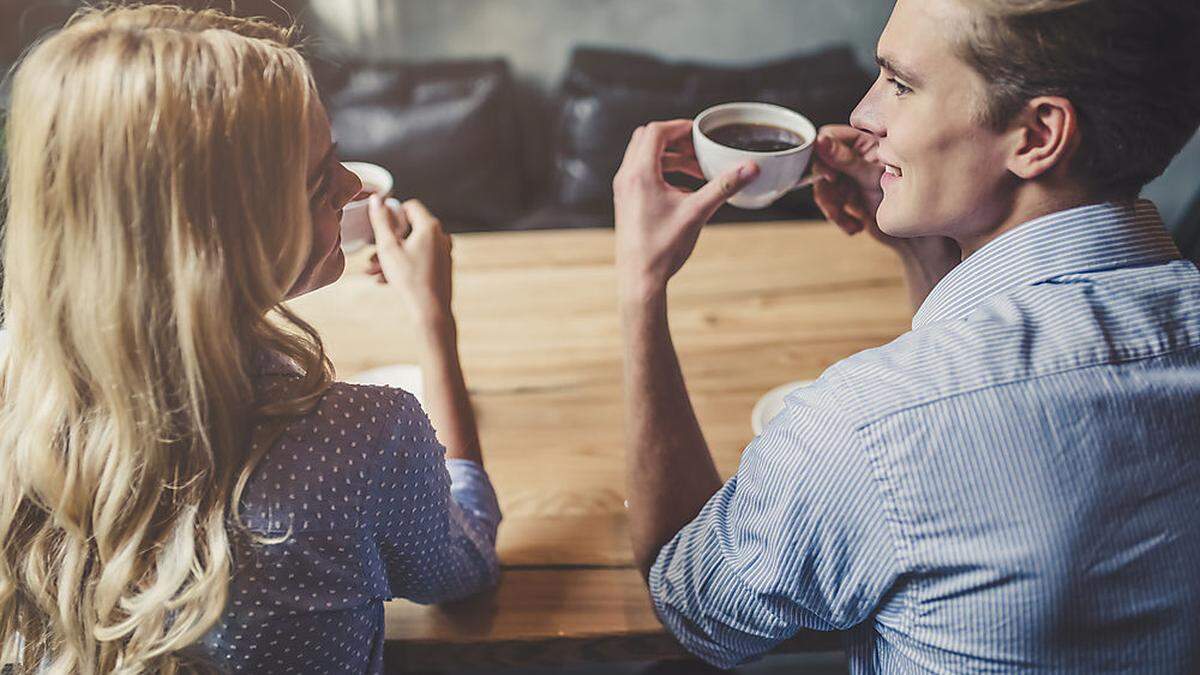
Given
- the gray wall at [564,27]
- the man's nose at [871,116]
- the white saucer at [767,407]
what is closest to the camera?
the man's nose at [871,116]

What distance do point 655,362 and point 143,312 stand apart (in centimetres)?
48

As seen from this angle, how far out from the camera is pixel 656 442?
34.9 inches

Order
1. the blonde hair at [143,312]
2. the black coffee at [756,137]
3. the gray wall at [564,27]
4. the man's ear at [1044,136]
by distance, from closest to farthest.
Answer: the blonde hair at [143,312] < the man's ear at [1044,136] < the black coffee at [756,137] < the gray wall at [564,27]

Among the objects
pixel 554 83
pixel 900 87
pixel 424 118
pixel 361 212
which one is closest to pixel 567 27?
pixel 554 83

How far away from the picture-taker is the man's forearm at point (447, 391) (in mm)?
931

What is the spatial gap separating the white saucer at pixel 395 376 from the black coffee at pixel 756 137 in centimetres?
46

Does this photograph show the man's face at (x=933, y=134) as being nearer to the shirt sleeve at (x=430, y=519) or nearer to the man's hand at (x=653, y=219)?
the man's hand at (x=653, y=219)

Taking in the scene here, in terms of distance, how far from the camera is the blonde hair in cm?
56

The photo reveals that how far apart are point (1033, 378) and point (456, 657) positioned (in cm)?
59

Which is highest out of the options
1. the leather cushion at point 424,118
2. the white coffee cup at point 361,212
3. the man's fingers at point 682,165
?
the man's fingers at point 682,165

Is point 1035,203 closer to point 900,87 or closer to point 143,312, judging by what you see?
point 900,87

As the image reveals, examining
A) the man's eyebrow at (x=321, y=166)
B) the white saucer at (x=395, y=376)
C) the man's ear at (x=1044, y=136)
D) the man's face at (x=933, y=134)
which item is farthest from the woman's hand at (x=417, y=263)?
the man's ear at (x=1044, y=136)

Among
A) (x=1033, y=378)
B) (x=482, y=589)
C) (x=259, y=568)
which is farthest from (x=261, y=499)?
(x=1033, y=378)

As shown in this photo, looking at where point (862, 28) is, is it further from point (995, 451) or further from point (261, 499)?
point (261, 499)
